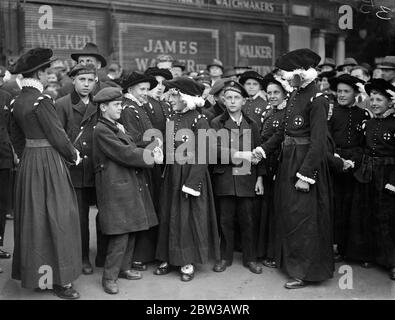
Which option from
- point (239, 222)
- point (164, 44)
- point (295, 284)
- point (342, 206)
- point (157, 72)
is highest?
point (164, 44)

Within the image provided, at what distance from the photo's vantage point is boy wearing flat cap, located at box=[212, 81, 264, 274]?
509 centimetres

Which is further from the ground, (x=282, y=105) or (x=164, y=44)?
(x=164, y=44)

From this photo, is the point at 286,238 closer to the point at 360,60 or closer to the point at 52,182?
the point at 52,182

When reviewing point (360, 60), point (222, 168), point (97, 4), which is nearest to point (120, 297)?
point (222, 168)

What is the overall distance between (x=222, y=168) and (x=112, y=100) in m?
1.44

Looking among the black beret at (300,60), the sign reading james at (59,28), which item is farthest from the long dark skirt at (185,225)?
the sign reading james at (59,28)

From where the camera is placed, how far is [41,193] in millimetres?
4199

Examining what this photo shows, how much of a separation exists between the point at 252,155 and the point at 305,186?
0.75 metres

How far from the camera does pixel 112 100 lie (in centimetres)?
455

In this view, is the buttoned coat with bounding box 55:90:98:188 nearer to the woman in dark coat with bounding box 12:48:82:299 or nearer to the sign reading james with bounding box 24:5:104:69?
the woman in dark coat with bounding box 12:48:82:299

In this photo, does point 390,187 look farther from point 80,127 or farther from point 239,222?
point 80,127

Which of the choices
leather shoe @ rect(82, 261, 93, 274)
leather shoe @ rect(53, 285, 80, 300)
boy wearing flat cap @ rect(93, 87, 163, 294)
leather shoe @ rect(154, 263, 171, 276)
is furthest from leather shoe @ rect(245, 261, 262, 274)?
leather shoe @ rect(53, 285, 80, 300)

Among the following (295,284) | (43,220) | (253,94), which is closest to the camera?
(43,220)

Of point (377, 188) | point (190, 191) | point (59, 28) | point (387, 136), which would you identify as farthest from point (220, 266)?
point (59, 28)
